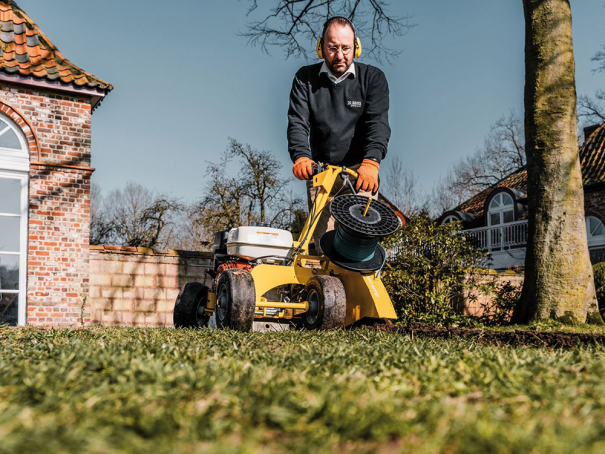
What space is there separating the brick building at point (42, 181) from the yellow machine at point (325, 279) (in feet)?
15.6

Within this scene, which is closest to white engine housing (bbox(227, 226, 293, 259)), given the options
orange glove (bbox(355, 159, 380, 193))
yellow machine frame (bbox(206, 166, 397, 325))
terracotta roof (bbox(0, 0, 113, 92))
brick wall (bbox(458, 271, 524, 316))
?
yellow machine frame (bbox(206, 166, 397, 325))

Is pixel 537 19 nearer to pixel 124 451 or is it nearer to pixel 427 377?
pixel 427 377

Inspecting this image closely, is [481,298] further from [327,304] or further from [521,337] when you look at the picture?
[521,337]

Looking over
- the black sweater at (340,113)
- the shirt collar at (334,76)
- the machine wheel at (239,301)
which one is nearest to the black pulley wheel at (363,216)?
the black sweater at (340,113)

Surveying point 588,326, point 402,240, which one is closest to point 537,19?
point 402,240

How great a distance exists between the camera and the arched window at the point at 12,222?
9234mm

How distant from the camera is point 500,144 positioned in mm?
41906

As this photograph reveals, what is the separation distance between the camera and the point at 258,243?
575cm

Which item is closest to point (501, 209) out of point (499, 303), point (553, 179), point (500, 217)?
point (500, 217)

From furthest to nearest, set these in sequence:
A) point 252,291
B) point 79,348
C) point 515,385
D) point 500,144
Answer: point 500,144, point 252,291, point 79,348, point 515,385

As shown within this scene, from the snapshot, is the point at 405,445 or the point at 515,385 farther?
the point at 515,385

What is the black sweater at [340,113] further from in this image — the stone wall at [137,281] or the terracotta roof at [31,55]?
the stone wall at [137,281]

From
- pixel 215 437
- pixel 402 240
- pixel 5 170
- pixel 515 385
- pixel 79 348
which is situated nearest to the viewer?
pixel 215 437

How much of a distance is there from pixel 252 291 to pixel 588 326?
3.47 metres
